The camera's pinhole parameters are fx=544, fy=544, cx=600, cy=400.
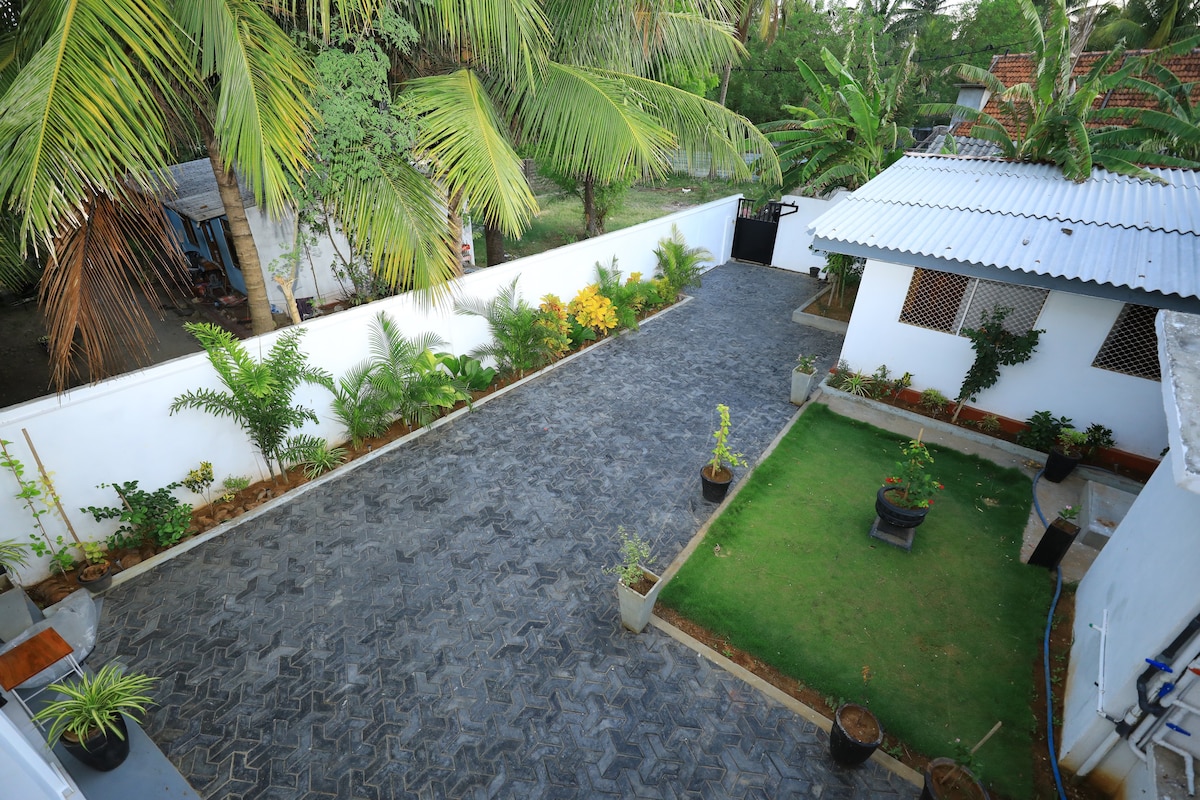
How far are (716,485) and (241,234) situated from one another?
760 cm

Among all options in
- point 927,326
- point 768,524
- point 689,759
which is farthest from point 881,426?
point 689,759

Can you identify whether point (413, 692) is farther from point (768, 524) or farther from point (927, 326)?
point (927, 326)

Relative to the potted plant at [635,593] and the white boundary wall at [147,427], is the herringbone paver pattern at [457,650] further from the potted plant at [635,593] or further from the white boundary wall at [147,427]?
the white boundary wall at [147,427]

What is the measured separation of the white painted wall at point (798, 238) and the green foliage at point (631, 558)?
12531 millimetres

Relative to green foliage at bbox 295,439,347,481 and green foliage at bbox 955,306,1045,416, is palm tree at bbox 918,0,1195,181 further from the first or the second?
green foliage at bbox 295,439,347,481

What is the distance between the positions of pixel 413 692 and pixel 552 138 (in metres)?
7.29

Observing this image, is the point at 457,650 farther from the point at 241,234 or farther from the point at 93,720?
the point at 241,234

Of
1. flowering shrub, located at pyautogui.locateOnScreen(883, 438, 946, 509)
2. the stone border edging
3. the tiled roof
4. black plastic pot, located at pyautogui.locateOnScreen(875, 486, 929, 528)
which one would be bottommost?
the stone border edging

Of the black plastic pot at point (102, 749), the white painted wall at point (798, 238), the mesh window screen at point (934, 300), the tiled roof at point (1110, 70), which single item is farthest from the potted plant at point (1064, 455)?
the black plastic pot at point (102, 749)

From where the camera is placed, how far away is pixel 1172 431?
11.6 feet

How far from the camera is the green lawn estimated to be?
16.8ft

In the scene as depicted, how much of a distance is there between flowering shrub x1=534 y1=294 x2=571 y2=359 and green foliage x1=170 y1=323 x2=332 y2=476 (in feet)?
13.8

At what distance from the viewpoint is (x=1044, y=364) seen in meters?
8.62

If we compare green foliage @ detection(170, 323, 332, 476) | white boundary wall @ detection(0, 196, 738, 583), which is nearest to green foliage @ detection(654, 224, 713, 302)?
white boundary wall @ detection(0, 196, 738, 583)
